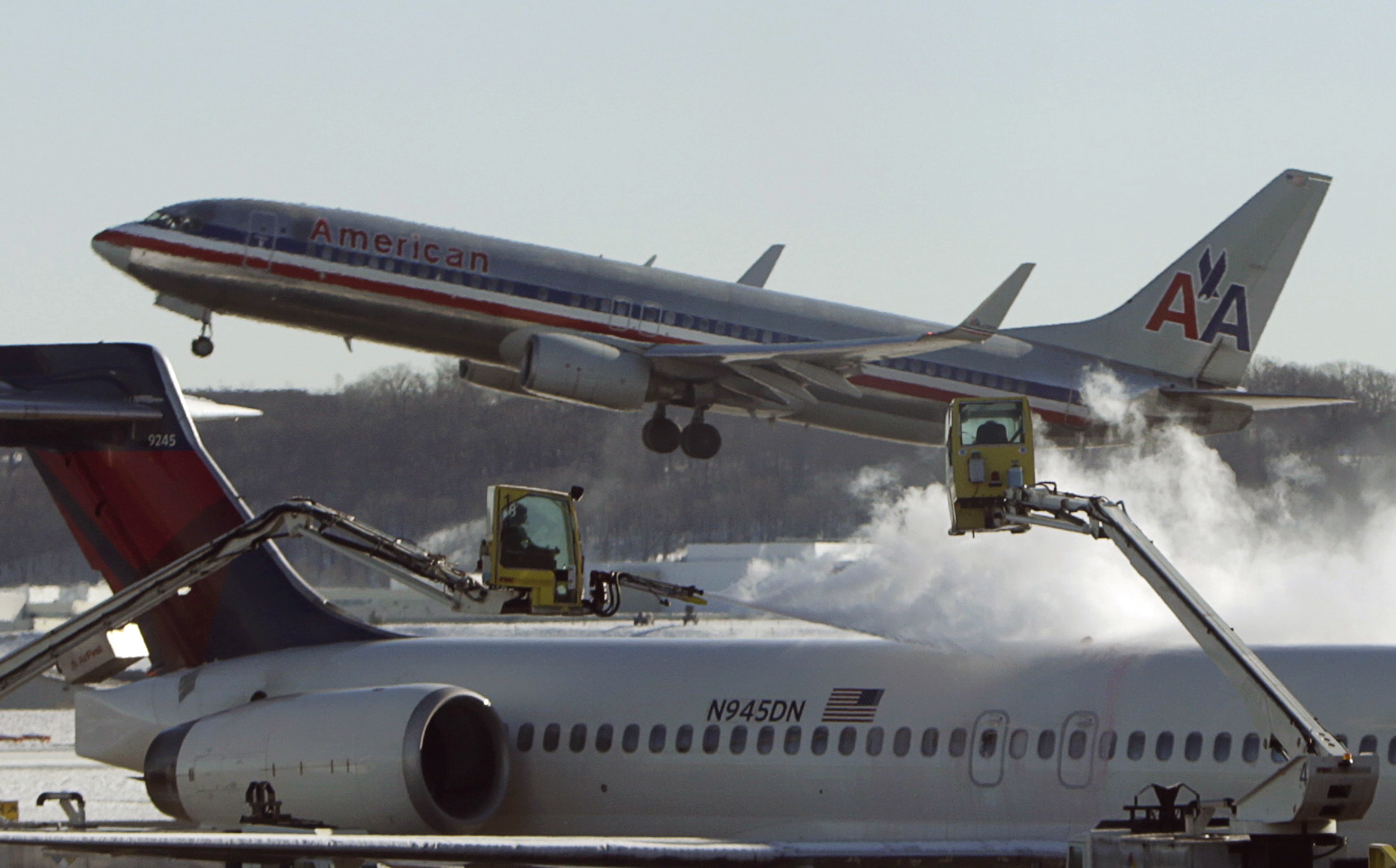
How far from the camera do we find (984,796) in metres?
13.7

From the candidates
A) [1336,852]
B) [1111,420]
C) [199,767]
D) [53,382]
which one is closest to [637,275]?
[1111,420]

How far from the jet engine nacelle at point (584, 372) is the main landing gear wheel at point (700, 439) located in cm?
233

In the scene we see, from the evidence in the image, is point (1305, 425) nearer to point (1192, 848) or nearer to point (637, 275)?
point (637, 275)

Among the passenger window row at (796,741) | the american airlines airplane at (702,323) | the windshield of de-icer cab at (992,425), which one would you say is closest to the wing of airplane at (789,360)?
the american airlines airplane at (702,323)

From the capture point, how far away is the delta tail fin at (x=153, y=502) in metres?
18.1

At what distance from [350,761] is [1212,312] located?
1051 inches

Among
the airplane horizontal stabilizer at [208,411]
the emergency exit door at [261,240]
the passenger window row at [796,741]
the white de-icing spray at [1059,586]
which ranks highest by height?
the emergency exit door at [261,240]

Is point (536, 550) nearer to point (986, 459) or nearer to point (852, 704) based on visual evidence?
point (852, 704)

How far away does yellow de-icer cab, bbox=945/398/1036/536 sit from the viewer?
37.1ft

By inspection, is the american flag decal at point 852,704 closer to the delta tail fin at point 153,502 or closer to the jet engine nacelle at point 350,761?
the jet engine nacelle at point 350,761

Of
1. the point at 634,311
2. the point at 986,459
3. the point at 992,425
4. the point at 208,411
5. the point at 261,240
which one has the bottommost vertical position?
the point at 986,459

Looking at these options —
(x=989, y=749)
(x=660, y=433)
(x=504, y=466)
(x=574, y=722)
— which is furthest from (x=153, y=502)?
(x=504, y=466)

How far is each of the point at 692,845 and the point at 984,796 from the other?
7.98ft

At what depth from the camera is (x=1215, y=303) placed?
3897cm
